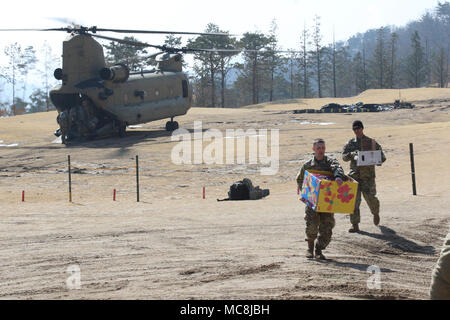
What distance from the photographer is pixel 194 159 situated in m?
25.1

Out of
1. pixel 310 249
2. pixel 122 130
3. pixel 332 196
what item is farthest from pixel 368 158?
pixel 122 130

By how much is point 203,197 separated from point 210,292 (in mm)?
11225

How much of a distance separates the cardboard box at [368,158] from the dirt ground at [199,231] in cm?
126

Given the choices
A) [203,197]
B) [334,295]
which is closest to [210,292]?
[334,295]

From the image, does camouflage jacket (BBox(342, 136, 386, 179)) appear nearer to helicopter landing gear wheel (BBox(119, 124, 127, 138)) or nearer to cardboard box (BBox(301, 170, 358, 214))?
cardboard box (BBox(301, 170, 358, 214))

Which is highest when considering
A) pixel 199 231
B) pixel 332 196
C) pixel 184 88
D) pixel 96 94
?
pixel 184 88

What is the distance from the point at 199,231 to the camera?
37.0ft

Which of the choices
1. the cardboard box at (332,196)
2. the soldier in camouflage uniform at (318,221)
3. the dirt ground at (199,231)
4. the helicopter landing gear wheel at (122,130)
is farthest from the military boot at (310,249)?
the helicopter landing gear wheel at (122,130)

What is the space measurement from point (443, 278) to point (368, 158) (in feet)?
22.6

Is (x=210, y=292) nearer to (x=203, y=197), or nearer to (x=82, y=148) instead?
(x=203, y=197)

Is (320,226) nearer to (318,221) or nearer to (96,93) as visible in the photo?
(318,221)

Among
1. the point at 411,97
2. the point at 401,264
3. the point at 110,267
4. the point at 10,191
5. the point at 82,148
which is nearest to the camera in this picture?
the point at 110,267

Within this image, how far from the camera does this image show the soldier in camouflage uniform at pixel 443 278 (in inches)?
156

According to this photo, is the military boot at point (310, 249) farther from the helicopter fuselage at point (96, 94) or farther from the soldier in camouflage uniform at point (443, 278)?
the helicopter fuselage at point (96, 94)
